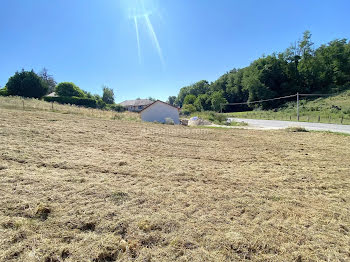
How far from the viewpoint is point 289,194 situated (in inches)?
130

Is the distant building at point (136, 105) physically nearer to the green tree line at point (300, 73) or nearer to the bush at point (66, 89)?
the green tree line at point (300, 73)

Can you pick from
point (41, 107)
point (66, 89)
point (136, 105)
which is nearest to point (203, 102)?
point (136, 105)

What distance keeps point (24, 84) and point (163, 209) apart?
35.8 meters

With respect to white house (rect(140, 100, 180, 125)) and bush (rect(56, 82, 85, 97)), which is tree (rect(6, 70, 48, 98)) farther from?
white house (rect(140, 100, 180, 125))

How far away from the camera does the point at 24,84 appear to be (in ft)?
87.6

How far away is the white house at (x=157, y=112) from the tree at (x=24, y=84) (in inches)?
820

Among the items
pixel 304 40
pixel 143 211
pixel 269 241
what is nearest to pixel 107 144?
pixel 143 211

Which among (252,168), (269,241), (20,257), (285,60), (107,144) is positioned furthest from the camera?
(285,60)

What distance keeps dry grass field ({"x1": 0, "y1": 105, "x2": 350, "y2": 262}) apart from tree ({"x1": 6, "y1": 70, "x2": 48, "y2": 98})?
30.6 m

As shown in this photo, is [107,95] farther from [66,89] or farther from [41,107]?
[41,107]

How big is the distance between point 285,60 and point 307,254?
63.6 meters

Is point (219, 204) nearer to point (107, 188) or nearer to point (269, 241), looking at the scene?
point (269, 241)

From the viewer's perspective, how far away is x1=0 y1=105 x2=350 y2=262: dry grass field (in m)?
1.88

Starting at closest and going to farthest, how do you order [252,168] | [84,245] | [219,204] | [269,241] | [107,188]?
[84,245], [269,241], [219,204], [107,188], [252,168]
